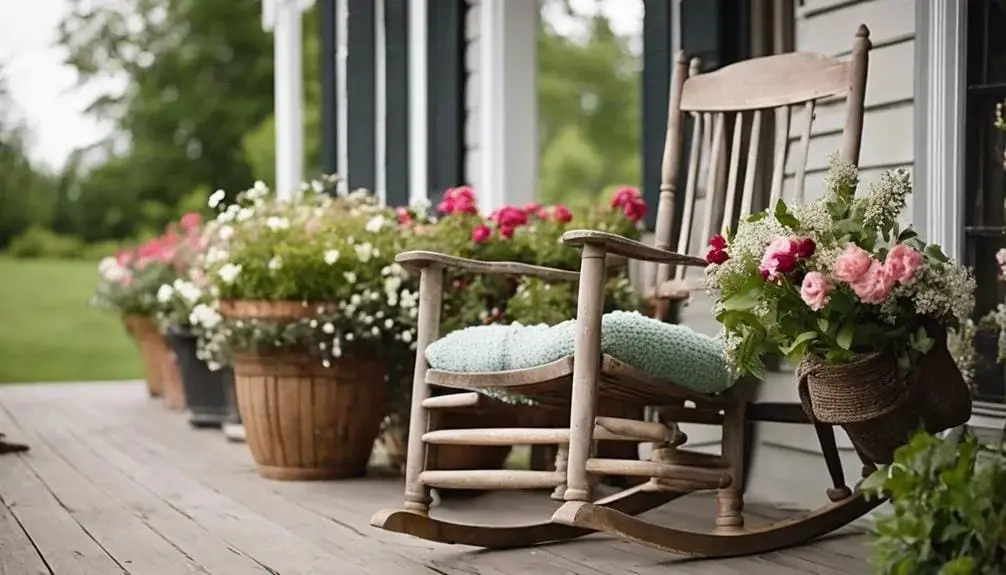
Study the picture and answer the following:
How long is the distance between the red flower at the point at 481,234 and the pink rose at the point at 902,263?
147 cm

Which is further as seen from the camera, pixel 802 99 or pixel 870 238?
pixel 802 99

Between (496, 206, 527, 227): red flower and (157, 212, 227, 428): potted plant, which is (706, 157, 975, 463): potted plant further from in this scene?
(157, 212, 227, 428): potted plant

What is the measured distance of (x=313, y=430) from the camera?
3490 mm

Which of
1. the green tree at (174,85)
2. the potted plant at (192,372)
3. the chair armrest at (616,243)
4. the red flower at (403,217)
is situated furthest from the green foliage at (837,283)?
the green tree at (174,85)

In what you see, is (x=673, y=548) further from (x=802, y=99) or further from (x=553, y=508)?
(x=802, y=99)

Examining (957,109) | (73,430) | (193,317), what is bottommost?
(73,430)

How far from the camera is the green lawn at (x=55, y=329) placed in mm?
8719

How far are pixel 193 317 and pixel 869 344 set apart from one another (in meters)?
2.25

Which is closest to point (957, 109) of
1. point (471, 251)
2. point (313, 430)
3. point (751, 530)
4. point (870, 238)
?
point (870, 238)

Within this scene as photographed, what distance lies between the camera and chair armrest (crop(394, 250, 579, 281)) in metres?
2.66

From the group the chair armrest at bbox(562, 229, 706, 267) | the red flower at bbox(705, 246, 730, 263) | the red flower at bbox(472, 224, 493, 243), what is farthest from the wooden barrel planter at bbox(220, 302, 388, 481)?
the red flower at bbox(705, 246, 730, 263)

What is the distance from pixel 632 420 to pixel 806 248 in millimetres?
741

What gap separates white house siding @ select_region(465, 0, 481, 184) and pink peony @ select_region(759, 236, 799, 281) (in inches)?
101

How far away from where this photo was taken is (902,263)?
6.64 feet
